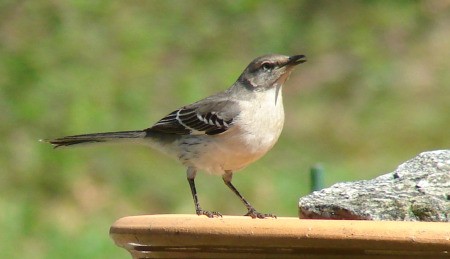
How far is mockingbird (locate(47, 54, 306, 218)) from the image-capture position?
4.56 metres

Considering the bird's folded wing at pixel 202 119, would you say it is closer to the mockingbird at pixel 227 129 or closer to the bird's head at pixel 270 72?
the mockingbird at pixel 227 129

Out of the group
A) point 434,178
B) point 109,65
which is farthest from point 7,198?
point 434,178

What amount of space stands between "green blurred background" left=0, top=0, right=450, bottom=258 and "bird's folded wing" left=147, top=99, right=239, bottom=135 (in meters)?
2.67

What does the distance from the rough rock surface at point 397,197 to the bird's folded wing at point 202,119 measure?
1.57 metres

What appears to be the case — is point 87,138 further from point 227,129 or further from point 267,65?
point 267,65

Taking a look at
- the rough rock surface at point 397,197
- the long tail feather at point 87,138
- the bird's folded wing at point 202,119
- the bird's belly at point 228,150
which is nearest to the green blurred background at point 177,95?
the long tail feather at point 87,138

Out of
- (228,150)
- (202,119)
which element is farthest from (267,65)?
(228,150)

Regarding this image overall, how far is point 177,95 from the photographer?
9.95 meters

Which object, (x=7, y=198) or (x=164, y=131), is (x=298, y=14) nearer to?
(x=7, y=198)

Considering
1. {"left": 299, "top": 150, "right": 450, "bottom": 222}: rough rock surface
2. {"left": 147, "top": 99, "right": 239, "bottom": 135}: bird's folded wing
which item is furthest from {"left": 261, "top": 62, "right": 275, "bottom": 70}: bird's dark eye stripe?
{"left": 299, "top": 150, "right": 450, "bottom": 222}: rough rock surface

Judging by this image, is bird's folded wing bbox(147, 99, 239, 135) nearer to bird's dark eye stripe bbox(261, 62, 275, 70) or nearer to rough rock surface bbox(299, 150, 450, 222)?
bird's dark eye stripe bbox(261, 62, 275, 70)

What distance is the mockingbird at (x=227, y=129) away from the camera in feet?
15.0

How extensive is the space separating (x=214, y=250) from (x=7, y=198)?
5.93 m

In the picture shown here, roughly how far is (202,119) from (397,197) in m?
2.02
